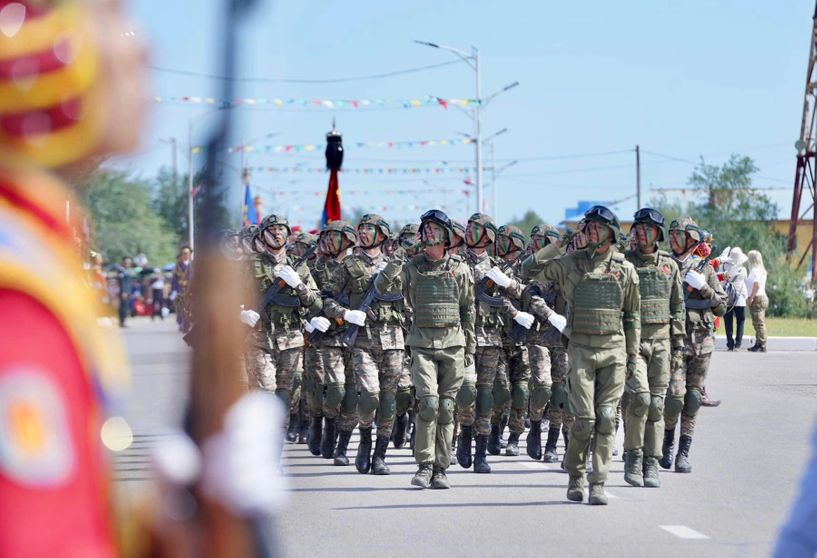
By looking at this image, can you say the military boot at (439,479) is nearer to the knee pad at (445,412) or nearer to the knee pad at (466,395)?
the knee pad at (445,412)

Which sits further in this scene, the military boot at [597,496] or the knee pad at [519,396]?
the knee pad at [519,396]

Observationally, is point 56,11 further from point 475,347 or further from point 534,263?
point 475,347

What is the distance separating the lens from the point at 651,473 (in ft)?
37.7

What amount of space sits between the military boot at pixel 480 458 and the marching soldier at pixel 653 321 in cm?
128

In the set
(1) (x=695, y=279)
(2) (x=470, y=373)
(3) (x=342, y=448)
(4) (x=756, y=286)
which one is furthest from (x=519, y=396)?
(4) (x=756, y=286)

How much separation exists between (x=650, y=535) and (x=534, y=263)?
288 centimetres

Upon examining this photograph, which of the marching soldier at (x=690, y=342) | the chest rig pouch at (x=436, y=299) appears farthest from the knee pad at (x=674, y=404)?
the chest rig pouch at (x=436, y=299)

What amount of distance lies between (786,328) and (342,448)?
25.8 meters

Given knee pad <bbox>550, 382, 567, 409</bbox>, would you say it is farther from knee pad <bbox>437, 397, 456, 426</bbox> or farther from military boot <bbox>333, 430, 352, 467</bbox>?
knee pad <bbox>437, 397, 456, 426</bbox>

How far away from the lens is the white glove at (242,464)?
1.70 metres

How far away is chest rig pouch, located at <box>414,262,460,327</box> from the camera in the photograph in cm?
1173

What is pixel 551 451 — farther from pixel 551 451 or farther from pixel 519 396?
pixel 519 396

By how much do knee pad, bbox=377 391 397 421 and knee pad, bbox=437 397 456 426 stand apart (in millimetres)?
1192

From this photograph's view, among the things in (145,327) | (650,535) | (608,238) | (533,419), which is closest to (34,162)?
(650,535)
